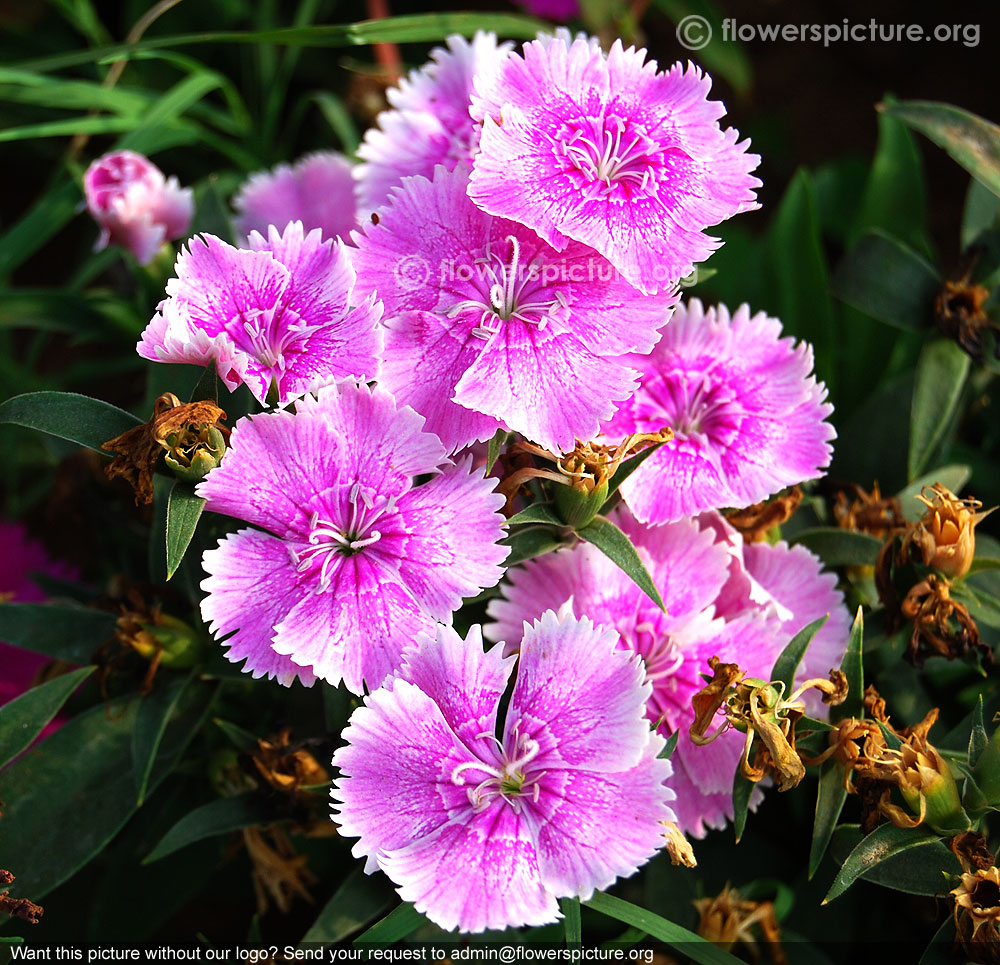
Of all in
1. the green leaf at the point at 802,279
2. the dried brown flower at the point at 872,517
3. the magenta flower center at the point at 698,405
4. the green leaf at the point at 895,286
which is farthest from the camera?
the green leaf at the point at 802,279

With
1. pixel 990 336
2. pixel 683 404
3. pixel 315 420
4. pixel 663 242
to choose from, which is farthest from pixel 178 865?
pixel 990 336

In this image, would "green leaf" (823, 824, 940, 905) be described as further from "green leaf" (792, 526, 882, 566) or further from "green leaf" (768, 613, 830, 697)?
"green leaf" (792, 526, 882, 566)

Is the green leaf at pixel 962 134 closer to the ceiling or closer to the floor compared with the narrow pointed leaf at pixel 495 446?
closer to the ceiling

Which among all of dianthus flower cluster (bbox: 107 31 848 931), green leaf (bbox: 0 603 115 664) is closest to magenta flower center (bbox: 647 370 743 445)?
dianthus flower cluster (bbox: 107 31 848 931)

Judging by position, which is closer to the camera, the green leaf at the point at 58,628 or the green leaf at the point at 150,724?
the green leaf at the point at 150,724

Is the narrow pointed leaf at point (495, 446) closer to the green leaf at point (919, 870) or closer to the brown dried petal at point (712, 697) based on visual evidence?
the brown dried petal at point (712, 697)

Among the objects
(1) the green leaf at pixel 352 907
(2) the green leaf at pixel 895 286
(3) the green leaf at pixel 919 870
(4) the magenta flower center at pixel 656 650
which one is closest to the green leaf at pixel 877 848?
(3) the green leaf at pixel 919 870

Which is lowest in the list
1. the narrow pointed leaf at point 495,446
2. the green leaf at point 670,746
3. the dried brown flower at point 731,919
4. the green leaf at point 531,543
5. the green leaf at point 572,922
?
the dried brown flower at point 731,919

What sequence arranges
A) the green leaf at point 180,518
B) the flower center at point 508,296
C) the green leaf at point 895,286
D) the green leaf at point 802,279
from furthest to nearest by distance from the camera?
1. the green leaf at point 802,279
2. the green leaf at point 895,286
3. the flower center at point 508,296
4. the green leaf at point 180,518
